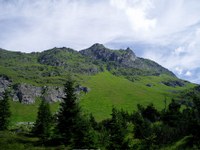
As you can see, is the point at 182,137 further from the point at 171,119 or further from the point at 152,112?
the point at 152,112

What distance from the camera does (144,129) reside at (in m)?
86.9

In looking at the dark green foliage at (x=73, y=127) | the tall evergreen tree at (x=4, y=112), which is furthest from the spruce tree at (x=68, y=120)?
the tall evergreen tree at (x=4, y=112)

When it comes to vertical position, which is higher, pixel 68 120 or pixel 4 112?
pixel 4 112

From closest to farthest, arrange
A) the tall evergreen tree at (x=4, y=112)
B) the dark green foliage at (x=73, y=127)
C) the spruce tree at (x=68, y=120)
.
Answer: the dark green foliage at (x=73, y=127)
the spruce tree at (x=68, y=120)
the tall evergreen tree at (x=4, y=112)

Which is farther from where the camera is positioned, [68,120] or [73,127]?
[68,120]

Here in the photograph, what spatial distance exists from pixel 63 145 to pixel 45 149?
4086mm

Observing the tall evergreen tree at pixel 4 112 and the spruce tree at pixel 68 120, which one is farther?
the tall evergreen tree at pixel 4 112

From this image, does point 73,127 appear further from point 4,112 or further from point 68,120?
point 4,112

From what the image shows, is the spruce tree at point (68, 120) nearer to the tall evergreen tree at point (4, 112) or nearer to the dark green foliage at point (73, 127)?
the dark green foliage at point (73, 127)

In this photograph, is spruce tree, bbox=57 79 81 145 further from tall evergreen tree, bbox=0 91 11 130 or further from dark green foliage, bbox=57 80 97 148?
tall evergreen tree, bbox=0 91 11 130

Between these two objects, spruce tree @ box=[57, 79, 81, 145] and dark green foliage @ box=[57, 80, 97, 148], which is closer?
dark green foliage @ box=[57, 80, 97, 148]

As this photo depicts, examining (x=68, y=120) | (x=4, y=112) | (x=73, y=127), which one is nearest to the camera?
(x=73, y=127)

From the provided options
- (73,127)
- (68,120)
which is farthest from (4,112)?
(73,127)

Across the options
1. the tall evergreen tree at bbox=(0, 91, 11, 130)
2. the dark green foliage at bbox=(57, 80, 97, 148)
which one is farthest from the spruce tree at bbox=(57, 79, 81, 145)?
the tall evergreen tree at bbox=(0, 91, 11, 130)
